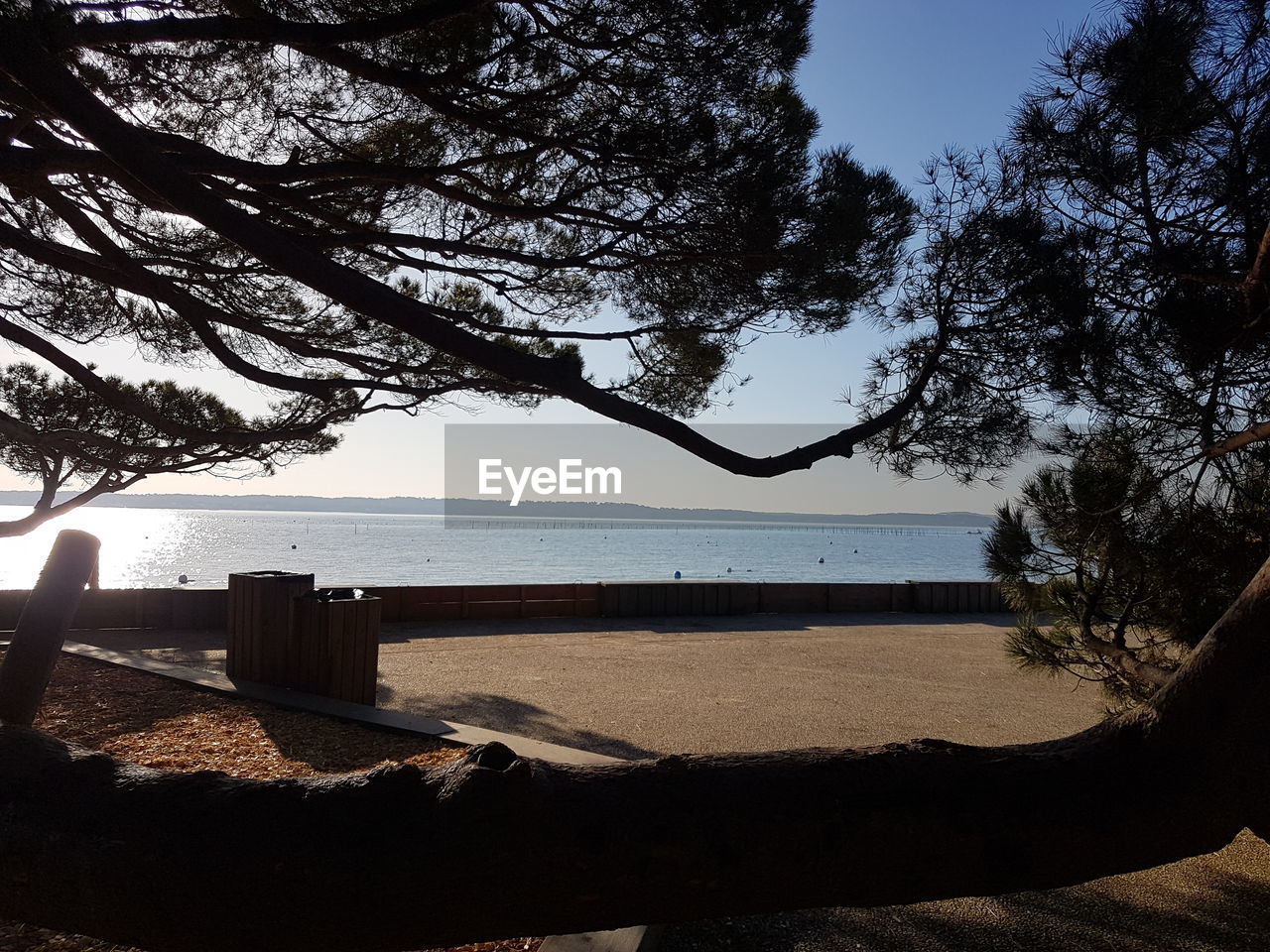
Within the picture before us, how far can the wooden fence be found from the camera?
35.1 ft

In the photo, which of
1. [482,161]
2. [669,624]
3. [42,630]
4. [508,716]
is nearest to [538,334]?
[482,161]

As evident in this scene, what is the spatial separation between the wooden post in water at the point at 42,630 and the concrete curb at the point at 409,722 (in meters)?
1.88

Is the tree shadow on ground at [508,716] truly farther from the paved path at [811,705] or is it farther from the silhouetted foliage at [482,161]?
the silhouetted foliage at [482,161]

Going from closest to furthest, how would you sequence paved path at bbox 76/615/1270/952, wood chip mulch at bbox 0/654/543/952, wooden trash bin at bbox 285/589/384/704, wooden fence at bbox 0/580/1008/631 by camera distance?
paved path at bbox 76/615/1270/952 < wood chip mulch at bbox 0/654/543/952 < wooden trash bin at bbox 285/589/384/704 < wooden fence at bbox 0/580/1008/631

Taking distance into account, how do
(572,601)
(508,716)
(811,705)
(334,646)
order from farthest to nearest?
(572,601) < (811,705) < (508,716) < (334,646)

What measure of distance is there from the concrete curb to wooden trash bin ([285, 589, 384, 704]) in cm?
17

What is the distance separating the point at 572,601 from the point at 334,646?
754 centimetres

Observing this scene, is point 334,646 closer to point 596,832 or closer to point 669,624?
point 596,832

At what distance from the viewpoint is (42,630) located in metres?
2.89

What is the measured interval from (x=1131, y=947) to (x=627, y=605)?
36.6ft

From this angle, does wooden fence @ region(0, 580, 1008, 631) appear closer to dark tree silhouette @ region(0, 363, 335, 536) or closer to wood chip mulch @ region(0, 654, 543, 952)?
dark tree silhouette @ region(0, 363, 335, 536)

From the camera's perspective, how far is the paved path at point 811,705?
3.44 meters

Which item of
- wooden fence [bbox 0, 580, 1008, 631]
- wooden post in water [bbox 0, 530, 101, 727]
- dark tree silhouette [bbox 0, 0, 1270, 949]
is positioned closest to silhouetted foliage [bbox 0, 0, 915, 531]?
dark tree silhouette [bbox 0, 0, 1270, 949]

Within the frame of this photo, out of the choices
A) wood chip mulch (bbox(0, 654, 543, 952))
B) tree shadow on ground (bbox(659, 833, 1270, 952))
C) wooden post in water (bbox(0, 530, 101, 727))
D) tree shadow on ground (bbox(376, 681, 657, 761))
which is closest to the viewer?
wooden post in water (bbox(0, 530, 101, 727))
